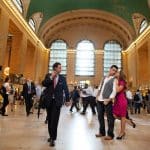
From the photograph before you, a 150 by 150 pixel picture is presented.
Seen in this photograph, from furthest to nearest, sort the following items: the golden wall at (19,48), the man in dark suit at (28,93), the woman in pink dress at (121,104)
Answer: the golden wall at (19,48), the man in dark suit at (28,93), the woman in pink dress at (121,104)

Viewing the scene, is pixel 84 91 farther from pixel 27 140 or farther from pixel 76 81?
pixel 76 81

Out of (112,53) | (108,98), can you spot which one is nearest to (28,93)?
(108,98)

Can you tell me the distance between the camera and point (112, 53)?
29516mm

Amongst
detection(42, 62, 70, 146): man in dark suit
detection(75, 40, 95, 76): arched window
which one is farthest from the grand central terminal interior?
detection(42, 62, 70, 146): man in dark suit

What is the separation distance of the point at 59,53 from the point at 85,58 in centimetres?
312

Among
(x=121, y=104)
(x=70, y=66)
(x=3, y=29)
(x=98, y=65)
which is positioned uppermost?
(x=3, y=29)

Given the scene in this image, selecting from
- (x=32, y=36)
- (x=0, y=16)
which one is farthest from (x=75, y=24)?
(x=0, y=16)

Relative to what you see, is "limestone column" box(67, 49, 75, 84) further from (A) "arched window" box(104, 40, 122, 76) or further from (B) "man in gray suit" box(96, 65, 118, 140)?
(B) "man in gray suit" box(96, 65, 118, 140)

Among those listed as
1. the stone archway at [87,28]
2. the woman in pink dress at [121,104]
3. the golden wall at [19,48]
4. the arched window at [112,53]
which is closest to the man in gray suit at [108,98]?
the woman in pink dress at [121,104]

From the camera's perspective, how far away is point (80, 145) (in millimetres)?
3916

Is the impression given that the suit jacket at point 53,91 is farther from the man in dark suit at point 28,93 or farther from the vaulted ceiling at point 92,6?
the vaulted ceiling at point 92,6

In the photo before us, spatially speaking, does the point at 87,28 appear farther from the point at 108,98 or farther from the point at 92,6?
the point at 108,98

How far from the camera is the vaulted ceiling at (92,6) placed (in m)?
20.8

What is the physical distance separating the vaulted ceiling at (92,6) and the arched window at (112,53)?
5.88m
